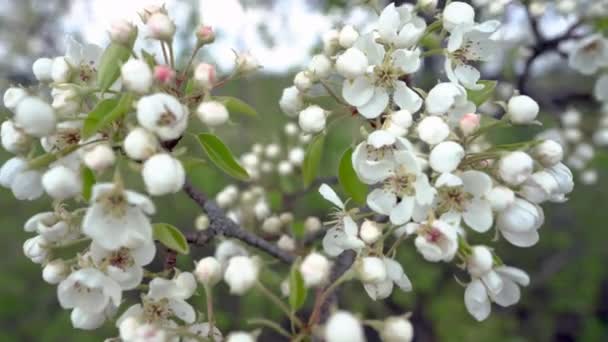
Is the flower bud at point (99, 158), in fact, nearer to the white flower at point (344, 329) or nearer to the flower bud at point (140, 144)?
the flower bud at point (140, 144)

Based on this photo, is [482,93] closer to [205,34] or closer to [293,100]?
[293,100]

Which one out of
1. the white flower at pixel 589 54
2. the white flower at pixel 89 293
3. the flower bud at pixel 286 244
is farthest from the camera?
the white flower at pixel 589 54

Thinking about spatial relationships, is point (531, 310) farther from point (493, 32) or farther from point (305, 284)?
point (305, 284)

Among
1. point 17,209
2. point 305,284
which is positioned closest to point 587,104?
point 305,284

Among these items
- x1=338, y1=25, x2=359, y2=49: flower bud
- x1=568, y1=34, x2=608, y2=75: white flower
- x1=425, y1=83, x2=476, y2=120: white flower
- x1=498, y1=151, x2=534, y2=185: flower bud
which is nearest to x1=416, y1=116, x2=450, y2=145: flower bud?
x1=425, y1=83, x2=476, y2=120: white flower

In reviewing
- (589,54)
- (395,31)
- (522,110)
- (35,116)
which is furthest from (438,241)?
(589,54)

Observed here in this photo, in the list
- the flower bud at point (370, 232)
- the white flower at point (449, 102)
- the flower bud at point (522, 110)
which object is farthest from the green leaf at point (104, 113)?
the flower bud at point (522, 110)
